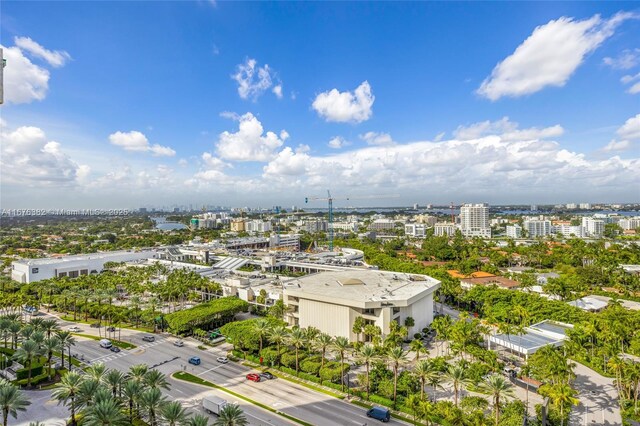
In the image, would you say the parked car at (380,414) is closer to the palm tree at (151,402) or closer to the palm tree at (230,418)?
the palm tree at (230,418)

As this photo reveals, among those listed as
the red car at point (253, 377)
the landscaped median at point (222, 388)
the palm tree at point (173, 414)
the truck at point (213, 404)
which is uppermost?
the palm tree at point (173, 414)

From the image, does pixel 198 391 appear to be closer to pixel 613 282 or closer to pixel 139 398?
pixel 139 398

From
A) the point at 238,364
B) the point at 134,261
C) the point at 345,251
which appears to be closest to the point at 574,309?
the point at 238,364

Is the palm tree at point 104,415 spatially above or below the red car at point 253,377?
above

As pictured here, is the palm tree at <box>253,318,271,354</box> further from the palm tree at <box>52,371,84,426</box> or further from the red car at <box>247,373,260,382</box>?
the palm tree at <box>52,371,84,426</box>

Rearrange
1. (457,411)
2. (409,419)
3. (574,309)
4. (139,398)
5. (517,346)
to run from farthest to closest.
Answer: (574,309) < (517,346) < (409,419) < (457,411) < (139,398)

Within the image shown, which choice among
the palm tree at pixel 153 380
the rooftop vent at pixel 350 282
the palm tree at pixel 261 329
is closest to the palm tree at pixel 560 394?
the palm tree at pixel 261 329

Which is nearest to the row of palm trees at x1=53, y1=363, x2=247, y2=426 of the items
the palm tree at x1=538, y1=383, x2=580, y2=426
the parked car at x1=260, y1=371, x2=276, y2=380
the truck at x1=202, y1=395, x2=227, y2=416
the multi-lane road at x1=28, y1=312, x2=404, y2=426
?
the truck at x1=202, y1=395, x2=227, y2=416
